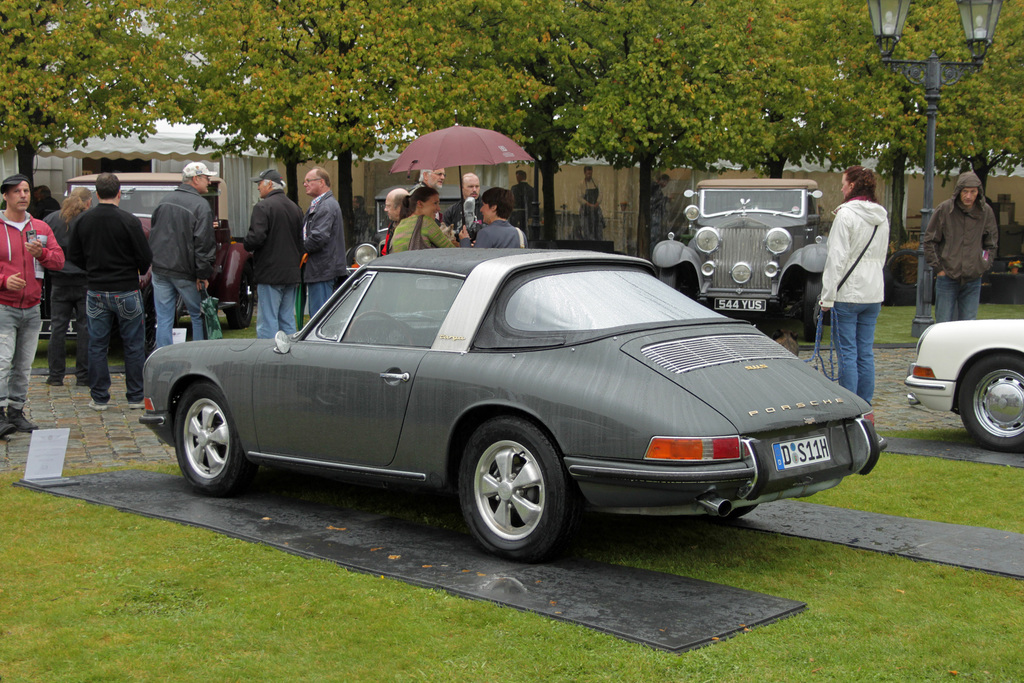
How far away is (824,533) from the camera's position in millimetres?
5645

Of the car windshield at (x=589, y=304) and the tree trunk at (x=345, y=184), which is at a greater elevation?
the tree trunk at (x=345, y=184)

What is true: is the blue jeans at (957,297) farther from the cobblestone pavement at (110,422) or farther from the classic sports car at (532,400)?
the classic sports car at (532,400)

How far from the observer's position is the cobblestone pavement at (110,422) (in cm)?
785

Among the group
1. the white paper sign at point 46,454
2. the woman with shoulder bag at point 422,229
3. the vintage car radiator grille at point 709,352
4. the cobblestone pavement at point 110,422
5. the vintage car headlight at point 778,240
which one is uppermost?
the woman with shoulder bag at point 422,229

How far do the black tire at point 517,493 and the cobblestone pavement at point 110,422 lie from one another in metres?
3.39

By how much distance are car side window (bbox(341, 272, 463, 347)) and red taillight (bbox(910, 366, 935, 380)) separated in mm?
4095

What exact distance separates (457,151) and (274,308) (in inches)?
88.3

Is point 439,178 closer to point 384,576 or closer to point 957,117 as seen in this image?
point 384,576

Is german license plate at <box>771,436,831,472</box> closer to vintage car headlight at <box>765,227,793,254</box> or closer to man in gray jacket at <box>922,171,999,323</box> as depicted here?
man in gray jacket at <box>922,171,999,323</box>

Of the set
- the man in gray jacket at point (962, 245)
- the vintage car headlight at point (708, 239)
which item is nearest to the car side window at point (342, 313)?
the man in gray jacket at point (962, 245)

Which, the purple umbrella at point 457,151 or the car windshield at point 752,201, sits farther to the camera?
the car windshield at point 752,201

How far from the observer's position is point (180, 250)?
9.90 meters

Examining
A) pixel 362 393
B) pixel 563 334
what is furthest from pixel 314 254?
pixel 563 334

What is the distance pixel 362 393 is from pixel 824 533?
2.44m
